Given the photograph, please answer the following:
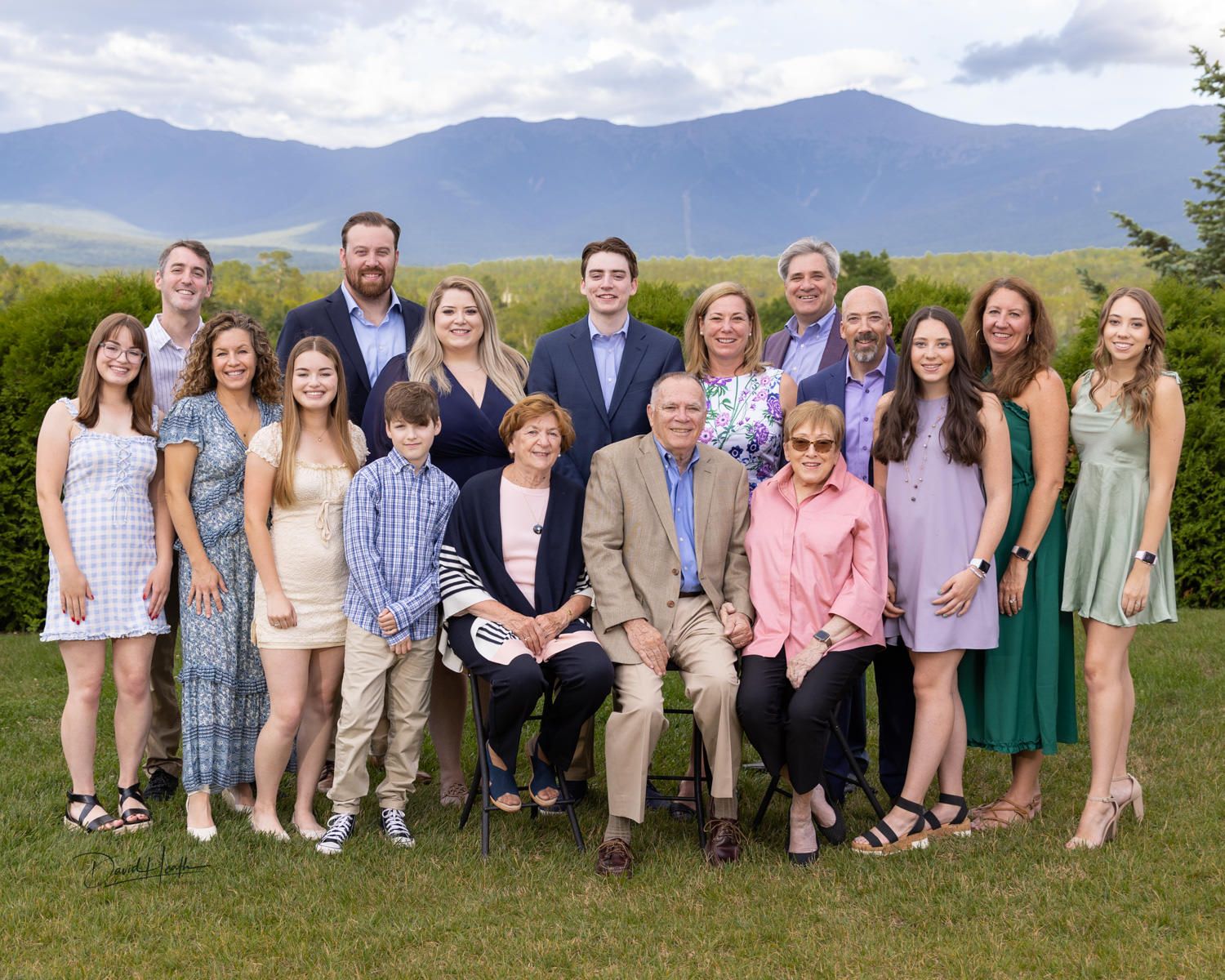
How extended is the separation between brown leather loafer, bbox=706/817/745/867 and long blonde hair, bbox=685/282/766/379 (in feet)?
6.45

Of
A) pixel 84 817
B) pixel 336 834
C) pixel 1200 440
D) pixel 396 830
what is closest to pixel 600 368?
pixel 396 830

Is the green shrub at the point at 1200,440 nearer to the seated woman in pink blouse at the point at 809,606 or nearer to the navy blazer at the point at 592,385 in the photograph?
the navy blazer at the point at 592,385

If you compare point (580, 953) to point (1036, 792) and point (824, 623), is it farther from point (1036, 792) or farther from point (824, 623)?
point (1036, 792)

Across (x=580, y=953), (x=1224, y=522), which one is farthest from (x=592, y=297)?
(x=1224, y=522)

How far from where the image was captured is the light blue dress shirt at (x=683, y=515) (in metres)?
4.53

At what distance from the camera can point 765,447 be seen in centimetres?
482

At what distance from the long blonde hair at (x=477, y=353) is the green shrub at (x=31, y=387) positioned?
182 inches

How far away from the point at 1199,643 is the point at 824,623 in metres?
4.60

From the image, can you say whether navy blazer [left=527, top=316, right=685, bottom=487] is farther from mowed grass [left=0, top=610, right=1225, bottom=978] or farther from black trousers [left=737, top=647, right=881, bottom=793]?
mowed grass [left=0, top=610, right=1225, bottom=978]

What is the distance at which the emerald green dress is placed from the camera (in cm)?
441

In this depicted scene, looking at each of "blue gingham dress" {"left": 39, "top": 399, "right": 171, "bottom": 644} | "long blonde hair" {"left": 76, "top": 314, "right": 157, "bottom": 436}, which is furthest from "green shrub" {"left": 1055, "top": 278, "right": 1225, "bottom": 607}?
"blue gingham dress" {"left": 39, "top": 399, "right": 171, "bottom": 644}

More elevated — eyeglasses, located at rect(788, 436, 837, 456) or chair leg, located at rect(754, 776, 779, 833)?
eyeglasses, located at rect(788, 436, 837, 456)

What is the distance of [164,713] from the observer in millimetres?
5145

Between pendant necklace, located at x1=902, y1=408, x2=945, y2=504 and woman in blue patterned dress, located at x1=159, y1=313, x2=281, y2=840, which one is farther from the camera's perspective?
woman in blue patterned dress, located at x1=159, y1=313, x2=281, y2=840
